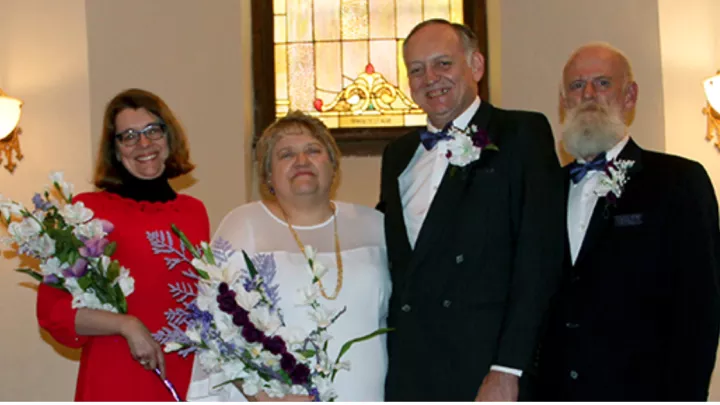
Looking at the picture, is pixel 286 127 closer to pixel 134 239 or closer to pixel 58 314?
pixel 134 239

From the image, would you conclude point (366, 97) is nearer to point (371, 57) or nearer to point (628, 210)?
point (371, 57)

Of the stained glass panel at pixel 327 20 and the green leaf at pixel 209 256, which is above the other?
the stained glass panel at pixel 327 20

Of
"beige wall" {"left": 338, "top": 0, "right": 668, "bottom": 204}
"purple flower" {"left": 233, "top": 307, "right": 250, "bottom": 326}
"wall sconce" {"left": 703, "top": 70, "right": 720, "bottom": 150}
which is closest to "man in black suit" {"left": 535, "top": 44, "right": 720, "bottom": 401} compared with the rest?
"purple flower" {"left": 233, "top": 307, "right": 250, "bottom": 326}

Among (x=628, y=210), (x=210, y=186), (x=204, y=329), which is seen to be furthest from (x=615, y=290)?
(x=210, y=186)

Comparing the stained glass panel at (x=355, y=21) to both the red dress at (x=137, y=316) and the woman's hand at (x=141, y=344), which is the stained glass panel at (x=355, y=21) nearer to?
the red dress at (x=137, y=316)

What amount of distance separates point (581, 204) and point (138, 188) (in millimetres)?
1664

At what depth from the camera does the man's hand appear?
115 inches

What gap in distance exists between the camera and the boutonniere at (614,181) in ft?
10.4

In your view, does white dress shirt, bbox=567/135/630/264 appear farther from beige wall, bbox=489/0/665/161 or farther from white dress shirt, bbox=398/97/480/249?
beige wall, bbox=489/0/665/161

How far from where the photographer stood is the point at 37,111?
5602mm

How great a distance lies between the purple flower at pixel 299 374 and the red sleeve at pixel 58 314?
4.02 feet

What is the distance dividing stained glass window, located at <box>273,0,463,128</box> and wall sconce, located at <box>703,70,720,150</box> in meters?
1.71

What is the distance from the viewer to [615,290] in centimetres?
307

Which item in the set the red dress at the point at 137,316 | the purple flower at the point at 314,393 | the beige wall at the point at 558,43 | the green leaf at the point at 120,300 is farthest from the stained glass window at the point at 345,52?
the purple flower at the point at 314,393
